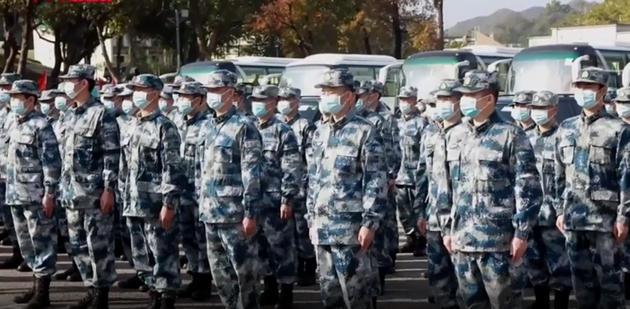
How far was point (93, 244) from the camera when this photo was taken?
304 inches

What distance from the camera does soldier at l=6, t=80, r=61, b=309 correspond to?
818 centimetres

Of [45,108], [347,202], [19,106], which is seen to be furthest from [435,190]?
[45,108]

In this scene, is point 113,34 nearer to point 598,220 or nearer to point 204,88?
point 204,88

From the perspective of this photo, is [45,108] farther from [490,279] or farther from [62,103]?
[490,279]

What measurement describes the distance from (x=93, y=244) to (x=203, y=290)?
1.28 m

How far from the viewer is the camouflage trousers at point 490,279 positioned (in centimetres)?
595

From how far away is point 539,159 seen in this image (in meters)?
8.05

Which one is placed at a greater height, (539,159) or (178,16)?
(178,16)

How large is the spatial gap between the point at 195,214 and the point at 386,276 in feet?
7.18

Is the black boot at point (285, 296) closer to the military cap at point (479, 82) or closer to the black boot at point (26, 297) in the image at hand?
the black boot at point (26, 297)

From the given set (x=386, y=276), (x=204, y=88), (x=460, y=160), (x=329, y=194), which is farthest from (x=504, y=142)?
(x=386, y=276)

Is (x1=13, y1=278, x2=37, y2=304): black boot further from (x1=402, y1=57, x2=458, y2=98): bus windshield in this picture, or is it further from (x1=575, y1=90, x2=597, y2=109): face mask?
(x1=402, y1=57, x2=458, y2=98): bus windshield

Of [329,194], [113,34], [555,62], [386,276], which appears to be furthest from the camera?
[113,34]

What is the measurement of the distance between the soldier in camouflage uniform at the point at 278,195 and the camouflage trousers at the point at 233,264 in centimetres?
104
